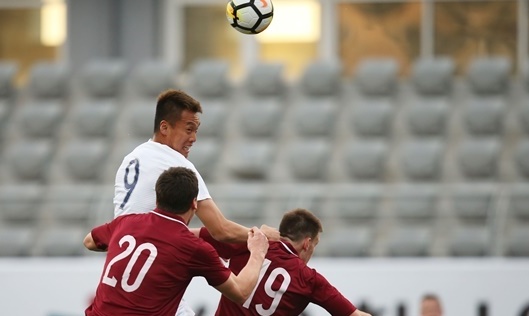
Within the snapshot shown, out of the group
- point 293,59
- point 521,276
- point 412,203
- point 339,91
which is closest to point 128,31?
point 293,59

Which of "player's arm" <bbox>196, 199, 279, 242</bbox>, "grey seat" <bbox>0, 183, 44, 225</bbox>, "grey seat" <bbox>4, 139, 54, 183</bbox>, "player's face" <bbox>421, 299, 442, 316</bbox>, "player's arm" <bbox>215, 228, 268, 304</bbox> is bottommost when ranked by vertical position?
"player's face" <bbox>421, 299, 442, 316</bbox>

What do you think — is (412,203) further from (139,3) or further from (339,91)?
(139,3)

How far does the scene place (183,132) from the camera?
5645 millimetres

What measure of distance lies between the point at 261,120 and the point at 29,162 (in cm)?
271

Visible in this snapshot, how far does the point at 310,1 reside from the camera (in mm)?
14664

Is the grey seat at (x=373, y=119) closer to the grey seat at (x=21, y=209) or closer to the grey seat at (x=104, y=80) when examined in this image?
the grey seat at (x=104, y=80)

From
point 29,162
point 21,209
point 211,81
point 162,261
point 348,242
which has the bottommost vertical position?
point 348,242

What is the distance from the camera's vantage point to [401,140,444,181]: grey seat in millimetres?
12195

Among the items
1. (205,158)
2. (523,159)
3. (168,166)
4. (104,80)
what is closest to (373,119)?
(523,159)

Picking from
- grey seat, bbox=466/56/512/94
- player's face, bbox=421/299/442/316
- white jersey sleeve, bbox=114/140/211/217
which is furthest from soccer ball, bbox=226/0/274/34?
grey seat, bbox=466/56/512/94

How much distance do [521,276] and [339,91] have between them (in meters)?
3.79

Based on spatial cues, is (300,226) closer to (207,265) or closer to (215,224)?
(215,224)

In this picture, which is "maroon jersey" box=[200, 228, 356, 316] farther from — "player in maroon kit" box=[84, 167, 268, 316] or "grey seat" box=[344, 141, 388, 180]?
"grey seat" box=[344, 141, 388, 180]

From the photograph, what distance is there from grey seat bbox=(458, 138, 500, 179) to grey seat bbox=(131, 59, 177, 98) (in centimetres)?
358
